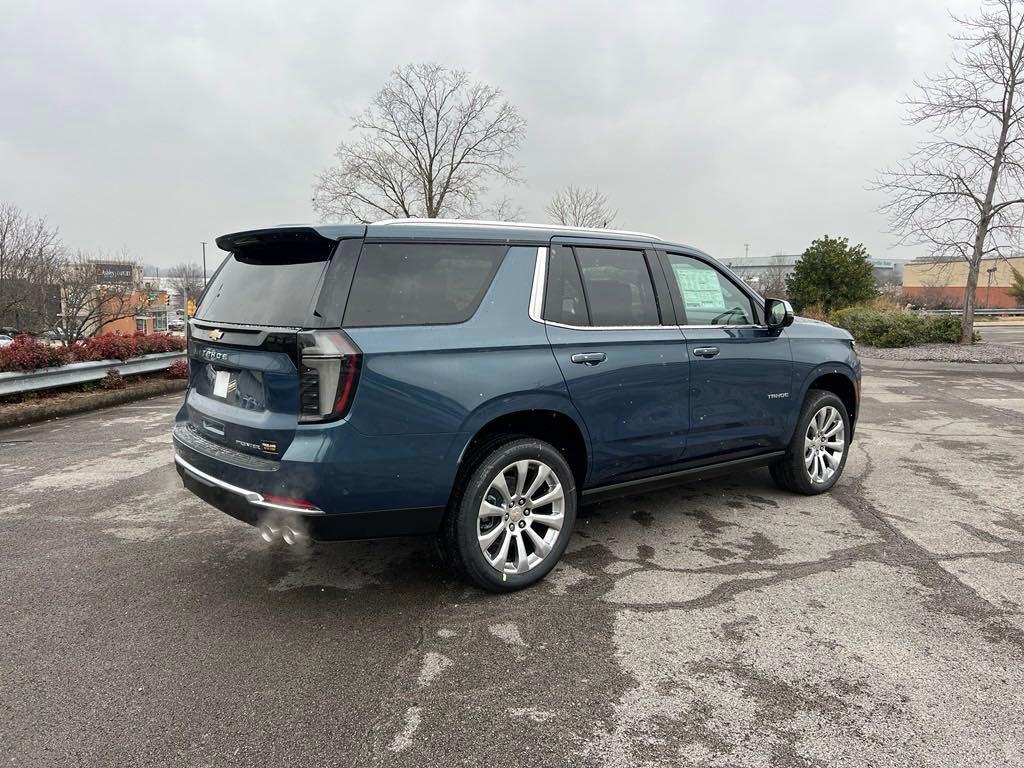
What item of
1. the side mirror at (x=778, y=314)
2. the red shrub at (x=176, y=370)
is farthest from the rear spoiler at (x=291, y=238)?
the red shrub at (x=176, y=370)

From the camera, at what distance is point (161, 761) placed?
6.98ft

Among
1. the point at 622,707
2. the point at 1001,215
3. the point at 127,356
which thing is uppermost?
the point at 1001,215

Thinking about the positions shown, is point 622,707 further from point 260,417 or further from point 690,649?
point 260,417

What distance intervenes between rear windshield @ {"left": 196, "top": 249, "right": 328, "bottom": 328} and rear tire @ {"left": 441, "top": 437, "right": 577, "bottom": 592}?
1095mm

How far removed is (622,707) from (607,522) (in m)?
2.02

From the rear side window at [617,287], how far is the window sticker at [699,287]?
1.05ft

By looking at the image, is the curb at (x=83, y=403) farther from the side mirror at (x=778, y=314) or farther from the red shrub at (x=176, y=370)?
the side mirror at (x=778, y=314)

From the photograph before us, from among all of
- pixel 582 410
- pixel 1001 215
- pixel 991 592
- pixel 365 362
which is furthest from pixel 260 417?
pixel 1001 215

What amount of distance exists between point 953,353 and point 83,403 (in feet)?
59.9

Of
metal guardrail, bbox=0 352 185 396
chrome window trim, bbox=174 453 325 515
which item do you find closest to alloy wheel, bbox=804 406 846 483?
chrome window trim, bbox=174 453 325 515

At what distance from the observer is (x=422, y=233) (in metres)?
3.14

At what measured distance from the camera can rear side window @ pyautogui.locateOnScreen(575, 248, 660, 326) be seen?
12.1 feet

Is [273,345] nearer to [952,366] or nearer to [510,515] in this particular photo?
[510,515]

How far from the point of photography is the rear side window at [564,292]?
346cm
